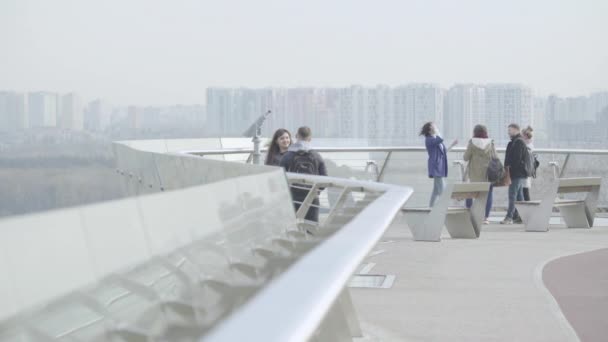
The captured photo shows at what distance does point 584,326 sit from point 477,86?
114 feet

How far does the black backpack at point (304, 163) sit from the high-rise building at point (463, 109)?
2984 cm

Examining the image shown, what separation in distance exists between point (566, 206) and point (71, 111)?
40336mm

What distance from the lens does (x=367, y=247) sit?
10.2 ft

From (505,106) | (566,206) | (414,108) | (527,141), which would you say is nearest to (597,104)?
(505,106)

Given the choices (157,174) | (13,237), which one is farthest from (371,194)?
(157,174)

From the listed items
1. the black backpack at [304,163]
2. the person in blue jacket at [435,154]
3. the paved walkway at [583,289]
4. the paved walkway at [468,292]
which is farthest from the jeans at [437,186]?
the black backpack at [304,163]

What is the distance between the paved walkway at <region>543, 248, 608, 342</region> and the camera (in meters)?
7.05

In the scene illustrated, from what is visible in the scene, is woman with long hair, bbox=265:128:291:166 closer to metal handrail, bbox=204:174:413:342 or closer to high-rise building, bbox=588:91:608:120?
metal handrail, bbox=204:174:413:342

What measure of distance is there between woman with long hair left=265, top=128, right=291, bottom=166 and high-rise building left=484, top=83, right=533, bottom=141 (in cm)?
2638

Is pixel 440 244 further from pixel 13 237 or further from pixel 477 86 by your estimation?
pixel 477 86

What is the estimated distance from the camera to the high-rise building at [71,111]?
47822mm

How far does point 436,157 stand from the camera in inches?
642

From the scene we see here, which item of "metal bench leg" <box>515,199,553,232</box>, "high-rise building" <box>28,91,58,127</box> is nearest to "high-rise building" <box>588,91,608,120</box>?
"metal bench leg" <box>515,199,553,232</box>

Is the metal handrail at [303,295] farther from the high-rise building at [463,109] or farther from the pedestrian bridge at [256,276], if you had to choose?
the high-rise building at [463,109]
